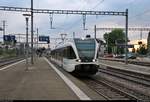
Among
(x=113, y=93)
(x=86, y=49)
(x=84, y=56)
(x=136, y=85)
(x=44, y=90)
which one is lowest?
(x=136, y=85)

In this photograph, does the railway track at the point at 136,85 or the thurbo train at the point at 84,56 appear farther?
the thurbo train at the point at 84,56

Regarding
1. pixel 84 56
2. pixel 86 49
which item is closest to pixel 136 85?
pixel 84 56

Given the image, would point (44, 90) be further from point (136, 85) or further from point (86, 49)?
point (86, 49)

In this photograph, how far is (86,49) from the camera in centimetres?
2792

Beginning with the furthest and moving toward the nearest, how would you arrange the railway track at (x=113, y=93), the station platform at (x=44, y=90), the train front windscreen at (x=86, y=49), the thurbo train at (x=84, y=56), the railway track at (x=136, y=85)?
the train front windscreen at (x=86, y=49) < the thurbo train at (x=84, y=56) < the railway track at (x=136, y=85) < the railway track at (x=113, y=93) < the station platform at (x=44, y=90)

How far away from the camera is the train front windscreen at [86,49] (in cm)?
2760

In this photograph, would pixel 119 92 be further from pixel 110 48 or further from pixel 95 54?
pixel 110 48

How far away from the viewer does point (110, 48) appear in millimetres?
160000

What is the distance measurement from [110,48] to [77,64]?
133490 mm

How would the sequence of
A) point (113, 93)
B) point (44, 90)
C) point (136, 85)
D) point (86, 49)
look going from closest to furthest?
point (44, 90), point (113, 93), point (136, 85), point (86, 49)

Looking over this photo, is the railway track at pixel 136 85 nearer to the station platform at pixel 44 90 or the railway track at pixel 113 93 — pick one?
the railway track at pixel 113 93

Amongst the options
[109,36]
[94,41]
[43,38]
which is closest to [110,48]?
[109,36]

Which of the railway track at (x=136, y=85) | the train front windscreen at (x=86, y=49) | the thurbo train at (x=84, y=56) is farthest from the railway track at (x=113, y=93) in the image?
the train front windscreen at (x=86, y=49)

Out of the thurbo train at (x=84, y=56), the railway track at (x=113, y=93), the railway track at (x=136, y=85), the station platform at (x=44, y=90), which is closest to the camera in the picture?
the station platform at (x=44, y=90)
